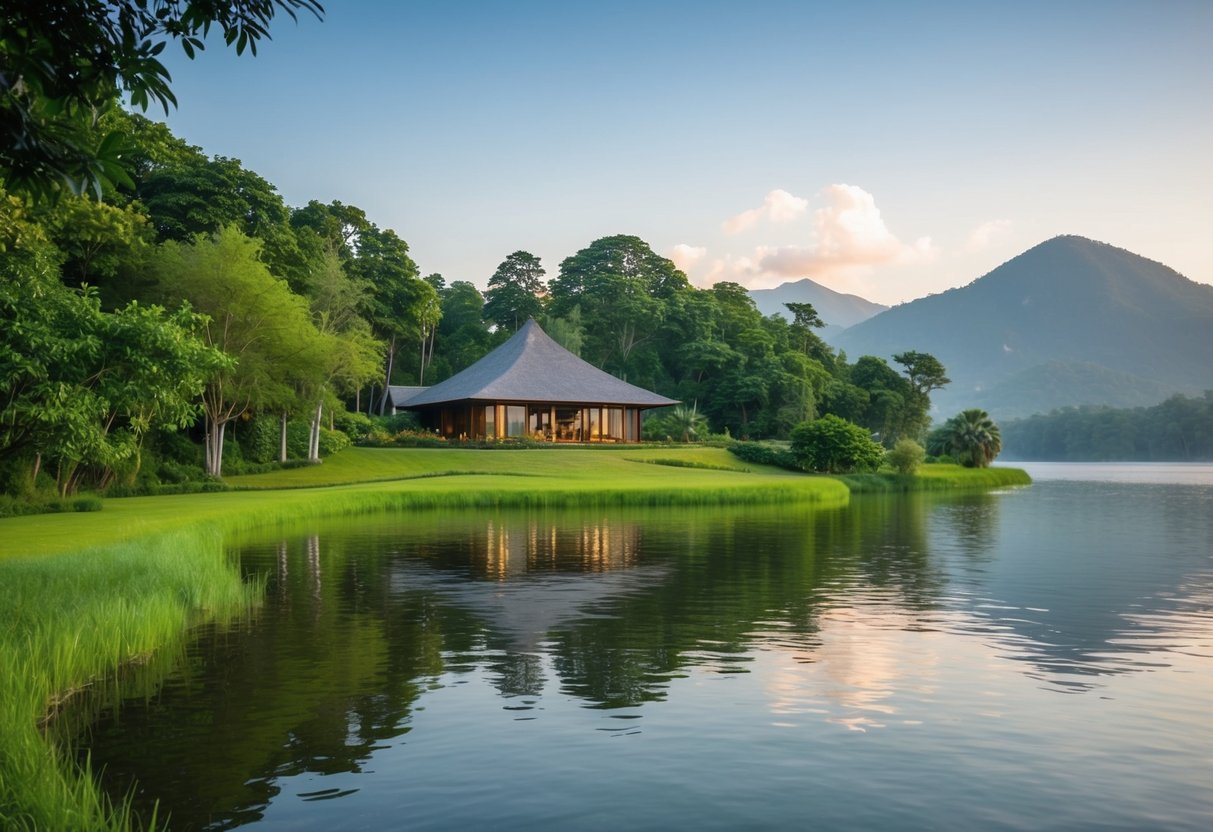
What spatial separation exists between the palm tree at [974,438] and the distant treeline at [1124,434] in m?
101

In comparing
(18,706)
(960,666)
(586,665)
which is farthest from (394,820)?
(960,666)

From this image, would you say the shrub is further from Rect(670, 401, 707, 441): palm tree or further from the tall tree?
the tall tree

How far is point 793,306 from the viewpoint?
98875 mm

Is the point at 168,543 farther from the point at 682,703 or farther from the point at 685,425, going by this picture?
the point at 685,425

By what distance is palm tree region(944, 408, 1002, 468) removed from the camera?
75.4m

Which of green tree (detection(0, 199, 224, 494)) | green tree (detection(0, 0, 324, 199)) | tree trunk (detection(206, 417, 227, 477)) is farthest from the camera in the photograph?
tree trunk (detection(206, 417, 227, 477))

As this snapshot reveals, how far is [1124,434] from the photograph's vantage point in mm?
167875

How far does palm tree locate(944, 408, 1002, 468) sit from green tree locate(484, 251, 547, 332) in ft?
137

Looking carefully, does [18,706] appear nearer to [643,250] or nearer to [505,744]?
[505,744]

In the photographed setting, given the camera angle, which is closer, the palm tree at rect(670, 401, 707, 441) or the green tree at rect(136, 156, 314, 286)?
the green tree at rect(136, 156, 314, 286)

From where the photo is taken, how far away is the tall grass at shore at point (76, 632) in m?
6.37

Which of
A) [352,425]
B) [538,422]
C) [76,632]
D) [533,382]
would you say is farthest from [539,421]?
[76,632]

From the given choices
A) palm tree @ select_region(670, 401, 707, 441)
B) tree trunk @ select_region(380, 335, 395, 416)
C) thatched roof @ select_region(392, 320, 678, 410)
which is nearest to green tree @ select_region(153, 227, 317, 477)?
thatched roof @ select_region(392, 320, 678, 410)

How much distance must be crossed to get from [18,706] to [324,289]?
52.6 meters
